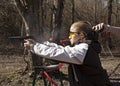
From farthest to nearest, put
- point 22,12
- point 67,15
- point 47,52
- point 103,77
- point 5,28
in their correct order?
1. point 67,15
2. point 5,28
3. point 22,12
4. point 103,77
5. point 47,52

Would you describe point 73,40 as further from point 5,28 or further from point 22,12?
point 5,28

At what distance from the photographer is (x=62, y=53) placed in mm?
3219

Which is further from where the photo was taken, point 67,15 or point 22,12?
point 67,15

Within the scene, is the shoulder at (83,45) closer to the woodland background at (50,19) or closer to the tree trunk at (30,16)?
the tree trunk at (30,16)

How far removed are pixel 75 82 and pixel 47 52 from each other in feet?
1.41

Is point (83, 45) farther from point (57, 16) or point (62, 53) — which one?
point (57, 16)

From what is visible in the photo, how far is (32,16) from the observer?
29.5 ft

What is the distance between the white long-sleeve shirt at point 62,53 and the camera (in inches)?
126

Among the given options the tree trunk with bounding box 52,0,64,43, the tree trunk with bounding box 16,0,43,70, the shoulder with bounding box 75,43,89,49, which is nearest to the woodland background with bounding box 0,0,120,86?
the tree trunk with bounding box 52,0,64,43

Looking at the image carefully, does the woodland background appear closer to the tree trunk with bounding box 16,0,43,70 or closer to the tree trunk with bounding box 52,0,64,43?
the tree trunk with bounding box 52,0,64,43

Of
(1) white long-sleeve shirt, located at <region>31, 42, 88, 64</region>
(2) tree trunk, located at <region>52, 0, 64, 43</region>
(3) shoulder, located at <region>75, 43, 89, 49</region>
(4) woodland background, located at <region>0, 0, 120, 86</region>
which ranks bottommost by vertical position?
(4) woodland background, located at <region>0, 0, 120, 86</region>

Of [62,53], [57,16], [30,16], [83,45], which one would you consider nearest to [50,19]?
[57,16]

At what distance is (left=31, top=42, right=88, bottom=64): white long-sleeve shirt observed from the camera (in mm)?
3213

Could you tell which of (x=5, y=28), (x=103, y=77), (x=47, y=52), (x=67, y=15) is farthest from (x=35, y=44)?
(x=67, y=15)
